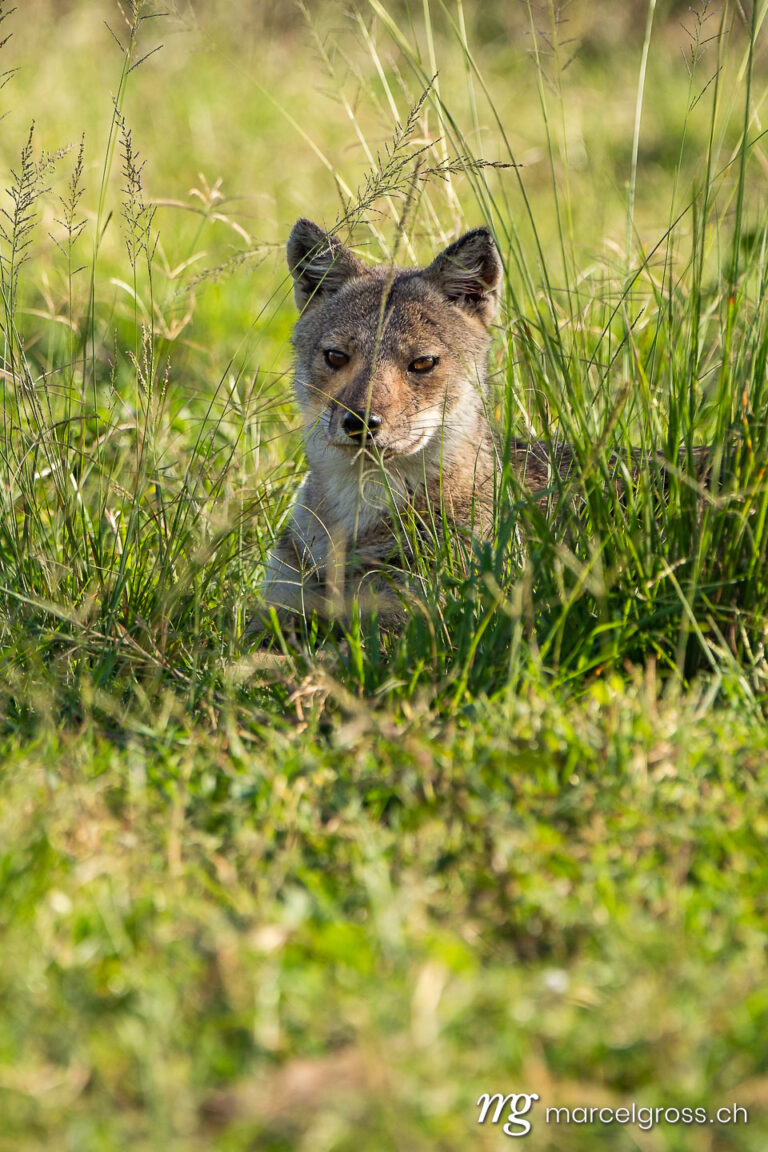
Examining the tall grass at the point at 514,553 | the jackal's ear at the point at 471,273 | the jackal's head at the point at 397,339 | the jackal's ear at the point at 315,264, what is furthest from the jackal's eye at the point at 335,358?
the tall grass at the point at 514,553

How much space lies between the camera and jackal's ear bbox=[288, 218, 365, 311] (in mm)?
4734

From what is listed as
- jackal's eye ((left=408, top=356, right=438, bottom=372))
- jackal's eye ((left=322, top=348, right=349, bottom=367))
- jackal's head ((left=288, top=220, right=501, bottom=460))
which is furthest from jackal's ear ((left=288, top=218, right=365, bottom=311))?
jackal's eye ((left=408, top=356, right=438, bottom=372))

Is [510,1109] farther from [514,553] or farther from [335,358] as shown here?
[335,358]

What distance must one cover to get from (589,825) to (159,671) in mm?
1424

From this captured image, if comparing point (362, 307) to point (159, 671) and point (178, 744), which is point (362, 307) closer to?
point (159, 671)

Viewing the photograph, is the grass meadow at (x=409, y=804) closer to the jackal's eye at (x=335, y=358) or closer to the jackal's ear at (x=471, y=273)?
the jackal's ear at (x=471, y=273)

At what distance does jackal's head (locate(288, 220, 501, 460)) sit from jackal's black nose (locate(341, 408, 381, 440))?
59mm

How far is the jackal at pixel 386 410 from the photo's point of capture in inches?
175

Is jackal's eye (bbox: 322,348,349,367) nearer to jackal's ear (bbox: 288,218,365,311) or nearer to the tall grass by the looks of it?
jackal's ear (bbox: 288,218,365,311)

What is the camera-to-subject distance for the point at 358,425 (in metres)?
4.30

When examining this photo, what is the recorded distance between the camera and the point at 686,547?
3.49m

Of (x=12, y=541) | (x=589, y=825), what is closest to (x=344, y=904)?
(x=589, y=825)

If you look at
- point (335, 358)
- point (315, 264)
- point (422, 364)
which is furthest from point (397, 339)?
point (315, 264)

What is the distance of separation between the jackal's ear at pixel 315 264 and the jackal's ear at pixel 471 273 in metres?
0.38
